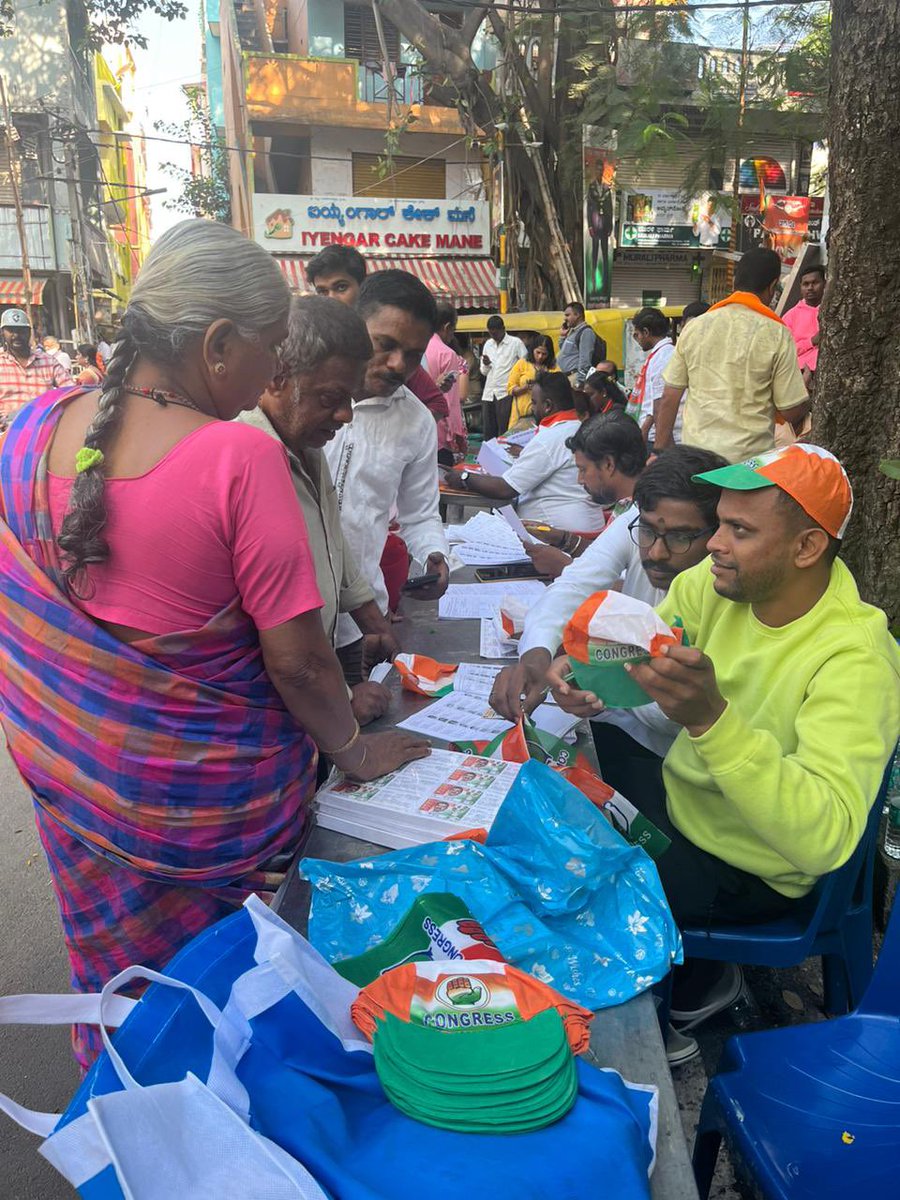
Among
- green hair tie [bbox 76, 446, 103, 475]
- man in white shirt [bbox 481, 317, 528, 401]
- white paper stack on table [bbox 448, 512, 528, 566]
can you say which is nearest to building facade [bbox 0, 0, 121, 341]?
man in white shirt [bbox 481, 317, 528, 401]

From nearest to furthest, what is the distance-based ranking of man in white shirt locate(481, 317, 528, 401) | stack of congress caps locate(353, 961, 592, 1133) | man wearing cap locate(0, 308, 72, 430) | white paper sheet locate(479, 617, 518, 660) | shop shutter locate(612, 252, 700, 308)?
1. stack of congress caps locate(353, 961, 592, 1133)
2. white paper sheet locate(479, 617, 518, 660)
3. man wearing cap locate(0, 308, 72, 430)
4. man in white shirt locate(481, 317, 528, 401)
5. shop shutter locate(612, 252, 700, 308)

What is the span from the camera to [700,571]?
2.06 m

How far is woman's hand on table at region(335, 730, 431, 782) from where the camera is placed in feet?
5.74

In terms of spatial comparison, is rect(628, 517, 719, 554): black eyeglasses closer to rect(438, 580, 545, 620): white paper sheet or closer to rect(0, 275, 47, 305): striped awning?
rect(438, 580, 545, 620): white paper sheet

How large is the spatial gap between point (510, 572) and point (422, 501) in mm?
674

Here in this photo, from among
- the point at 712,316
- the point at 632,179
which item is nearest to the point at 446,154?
the point at 632,179

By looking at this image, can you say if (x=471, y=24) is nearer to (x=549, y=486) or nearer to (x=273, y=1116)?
(x=549, y=486)

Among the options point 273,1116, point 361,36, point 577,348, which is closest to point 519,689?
point 273,1116

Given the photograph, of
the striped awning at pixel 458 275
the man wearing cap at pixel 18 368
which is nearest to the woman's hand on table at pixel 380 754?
the man wearing cap at pixel 18 368

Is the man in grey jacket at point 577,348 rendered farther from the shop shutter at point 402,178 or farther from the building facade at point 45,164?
the building facade at point 45,164

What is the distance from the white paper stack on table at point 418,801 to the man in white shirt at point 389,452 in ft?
2.25

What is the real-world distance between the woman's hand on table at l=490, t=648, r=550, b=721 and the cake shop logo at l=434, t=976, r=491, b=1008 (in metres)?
1.02

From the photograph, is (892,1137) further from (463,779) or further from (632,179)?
(632,179)

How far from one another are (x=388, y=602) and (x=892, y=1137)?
1.98m
